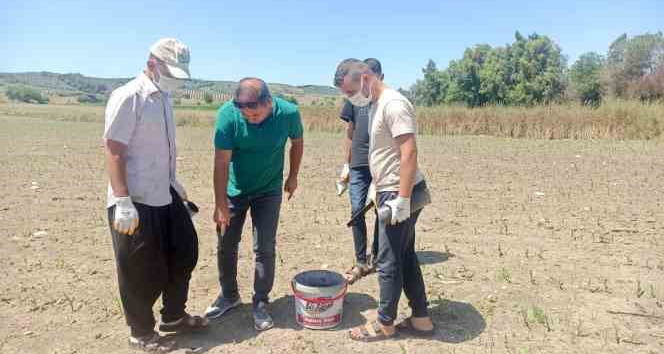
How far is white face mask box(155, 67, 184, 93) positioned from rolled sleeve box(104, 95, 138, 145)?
225 mm

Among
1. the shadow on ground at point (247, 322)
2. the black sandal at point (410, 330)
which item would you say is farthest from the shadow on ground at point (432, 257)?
the black sandal at point (410, 330)

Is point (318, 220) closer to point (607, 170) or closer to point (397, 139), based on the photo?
point (397, 139)

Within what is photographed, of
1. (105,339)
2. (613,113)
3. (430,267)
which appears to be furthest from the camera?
(613,113)

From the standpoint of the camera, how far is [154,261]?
3.04m

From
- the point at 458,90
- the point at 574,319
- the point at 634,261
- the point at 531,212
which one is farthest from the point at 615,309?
the point at 458,90

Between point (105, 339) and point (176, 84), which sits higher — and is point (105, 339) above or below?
below

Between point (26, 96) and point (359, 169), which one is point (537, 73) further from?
point (26, 96)

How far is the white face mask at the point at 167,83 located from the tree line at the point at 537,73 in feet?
112

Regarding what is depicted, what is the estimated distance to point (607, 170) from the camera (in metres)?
9.95

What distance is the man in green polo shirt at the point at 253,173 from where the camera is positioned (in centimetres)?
316

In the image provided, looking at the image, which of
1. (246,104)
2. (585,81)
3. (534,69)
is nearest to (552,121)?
(246,104)

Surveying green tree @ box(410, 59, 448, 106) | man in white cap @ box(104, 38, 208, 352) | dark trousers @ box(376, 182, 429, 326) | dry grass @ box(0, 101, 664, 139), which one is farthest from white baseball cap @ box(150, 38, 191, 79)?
green tree @ box(410, 59, 448, 106)

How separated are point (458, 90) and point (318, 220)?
3894 centimetres

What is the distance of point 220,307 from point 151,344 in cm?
63
